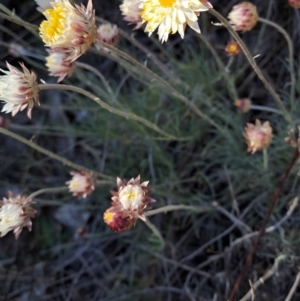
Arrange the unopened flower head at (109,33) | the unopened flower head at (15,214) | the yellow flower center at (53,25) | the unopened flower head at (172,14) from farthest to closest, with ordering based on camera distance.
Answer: the unopened flower head at (109,33) → the unopened flower head at (15,214) → the yellow flower center at (53,25) → the unopened flower head at (172,14)

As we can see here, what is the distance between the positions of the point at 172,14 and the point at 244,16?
1.04 feet

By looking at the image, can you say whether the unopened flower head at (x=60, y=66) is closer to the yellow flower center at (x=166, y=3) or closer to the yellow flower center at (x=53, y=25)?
the yellow flower center at (x=53, y=25)

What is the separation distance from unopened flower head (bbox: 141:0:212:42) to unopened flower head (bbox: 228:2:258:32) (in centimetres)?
29

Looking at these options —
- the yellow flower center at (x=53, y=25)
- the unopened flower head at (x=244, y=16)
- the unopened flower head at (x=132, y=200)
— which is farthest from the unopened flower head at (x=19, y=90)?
the unopened flower head at (x=244, y=16)

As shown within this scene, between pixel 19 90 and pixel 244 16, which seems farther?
pixel 244 16

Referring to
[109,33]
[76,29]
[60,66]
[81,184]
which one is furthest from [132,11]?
[81,184]

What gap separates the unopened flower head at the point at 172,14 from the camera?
31.7 inches

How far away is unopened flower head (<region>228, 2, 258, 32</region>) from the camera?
1112mm

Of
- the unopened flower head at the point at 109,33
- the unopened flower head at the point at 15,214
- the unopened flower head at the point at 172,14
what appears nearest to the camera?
the unopened flower head at the point at 172,14

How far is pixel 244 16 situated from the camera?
1.12 meters

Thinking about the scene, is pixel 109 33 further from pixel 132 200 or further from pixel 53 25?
pixel 132 200

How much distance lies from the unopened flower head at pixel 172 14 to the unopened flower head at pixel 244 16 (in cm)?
29

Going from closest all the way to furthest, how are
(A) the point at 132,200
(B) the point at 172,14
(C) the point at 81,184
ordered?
(B) the point at 172,14
(A) the point at 132,200
(C) the point at 81,184

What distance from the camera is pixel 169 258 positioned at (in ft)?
5.13
